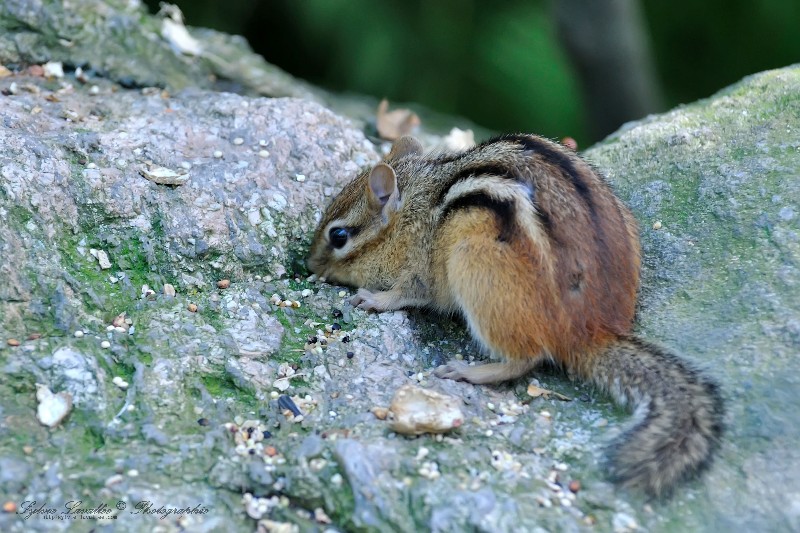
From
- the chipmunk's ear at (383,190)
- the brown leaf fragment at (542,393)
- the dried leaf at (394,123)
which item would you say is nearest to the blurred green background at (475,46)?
the dried leaf at (394,123)

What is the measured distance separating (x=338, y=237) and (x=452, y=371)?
92 centimetres

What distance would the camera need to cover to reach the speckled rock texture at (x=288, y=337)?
255 centimetres

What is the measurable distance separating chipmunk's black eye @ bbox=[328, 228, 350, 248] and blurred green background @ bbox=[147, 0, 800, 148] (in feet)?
10.3

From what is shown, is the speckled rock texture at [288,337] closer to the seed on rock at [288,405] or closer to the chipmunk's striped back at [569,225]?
the seed on rock at [288,405]

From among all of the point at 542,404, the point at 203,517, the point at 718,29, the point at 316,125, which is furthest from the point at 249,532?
the point at 718,29

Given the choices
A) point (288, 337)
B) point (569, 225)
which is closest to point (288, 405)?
point (288, 337)

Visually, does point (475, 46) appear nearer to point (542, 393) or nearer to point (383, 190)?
point (383, 190)

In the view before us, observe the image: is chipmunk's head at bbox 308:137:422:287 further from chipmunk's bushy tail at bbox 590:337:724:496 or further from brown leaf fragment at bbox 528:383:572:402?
chipmunk's bushy tail at bbox 590:337:724:496

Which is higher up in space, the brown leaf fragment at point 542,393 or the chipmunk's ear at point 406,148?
the chipmunk's ear at point 406,148

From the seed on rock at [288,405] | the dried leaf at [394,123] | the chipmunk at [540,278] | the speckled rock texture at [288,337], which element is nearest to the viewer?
the speckled rock texture at [288,337]

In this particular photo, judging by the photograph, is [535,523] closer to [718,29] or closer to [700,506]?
[700,506]

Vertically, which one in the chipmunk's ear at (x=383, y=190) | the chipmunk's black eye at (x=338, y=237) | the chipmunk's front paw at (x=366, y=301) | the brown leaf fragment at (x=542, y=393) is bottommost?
the chipmunk's front paw at (x=366, y=301)

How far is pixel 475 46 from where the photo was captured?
685 centimetres

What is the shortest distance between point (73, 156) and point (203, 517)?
5.56 feet
